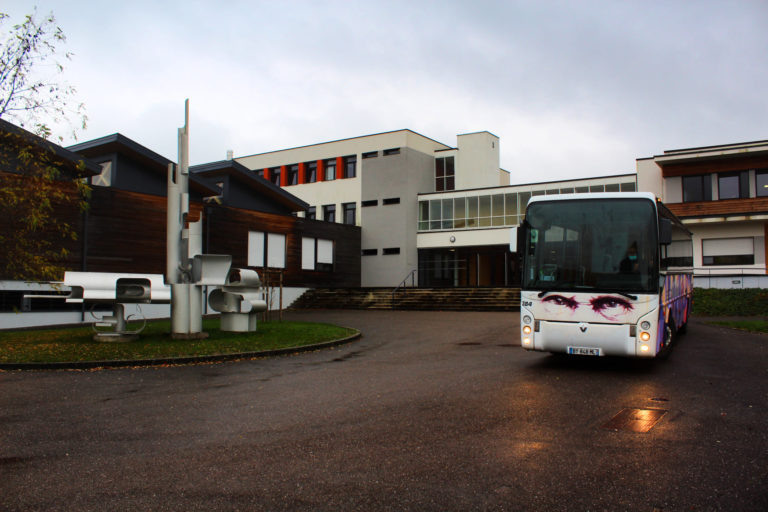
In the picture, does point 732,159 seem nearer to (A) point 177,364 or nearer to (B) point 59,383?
(A) point 177,364

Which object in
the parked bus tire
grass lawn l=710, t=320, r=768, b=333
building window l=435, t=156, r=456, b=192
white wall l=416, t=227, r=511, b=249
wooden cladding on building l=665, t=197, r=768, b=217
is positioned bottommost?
grass lawn l=710, t=320, r=768, b=333

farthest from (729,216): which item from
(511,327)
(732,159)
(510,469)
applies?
(510,469)

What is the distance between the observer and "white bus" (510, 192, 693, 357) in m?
9.38

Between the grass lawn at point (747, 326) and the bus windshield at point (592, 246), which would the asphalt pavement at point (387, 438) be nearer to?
the bus windshield at point (592, 246)

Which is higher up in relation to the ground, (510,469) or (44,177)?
(44,177)

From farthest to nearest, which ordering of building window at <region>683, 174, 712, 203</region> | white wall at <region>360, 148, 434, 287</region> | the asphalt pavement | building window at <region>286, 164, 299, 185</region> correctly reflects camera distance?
building window at <region>286, 164, 299, 185</region> → white wall at <region>360, 148, 434, 287</region> → building window at <region>683, 174, 712, 203</region> → the asphalt pavement

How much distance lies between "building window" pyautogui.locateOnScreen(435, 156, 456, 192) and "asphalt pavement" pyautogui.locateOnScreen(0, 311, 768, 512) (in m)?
33.9

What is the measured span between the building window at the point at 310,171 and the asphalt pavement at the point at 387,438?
36607mm

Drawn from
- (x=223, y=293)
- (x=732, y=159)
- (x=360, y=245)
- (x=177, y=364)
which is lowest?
(x=177, y=364)

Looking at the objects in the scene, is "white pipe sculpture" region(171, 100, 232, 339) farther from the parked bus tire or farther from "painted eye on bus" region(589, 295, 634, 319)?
the parked bus tire

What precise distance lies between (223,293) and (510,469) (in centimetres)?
1309

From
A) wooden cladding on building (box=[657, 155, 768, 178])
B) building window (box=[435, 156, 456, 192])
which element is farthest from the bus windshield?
building window (box=[435, 156, 456, 192])

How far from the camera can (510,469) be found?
4.67 meters

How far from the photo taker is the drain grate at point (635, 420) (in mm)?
6074
